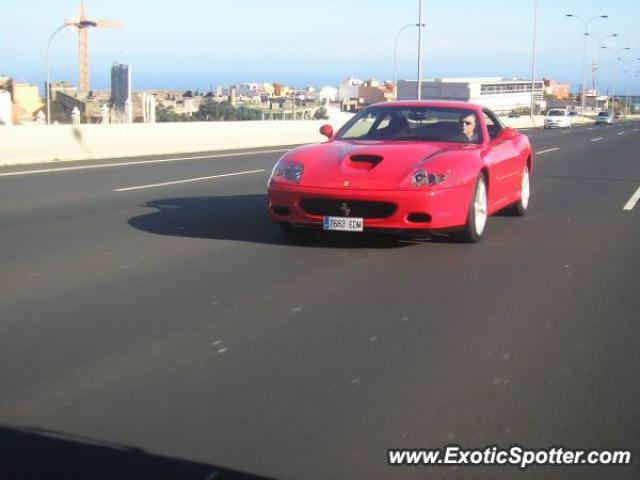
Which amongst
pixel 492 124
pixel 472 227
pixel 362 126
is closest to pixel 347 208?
pixel 472 227

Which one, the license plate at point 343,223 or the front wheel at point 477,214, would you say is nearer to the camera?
the license plate at point 343,223

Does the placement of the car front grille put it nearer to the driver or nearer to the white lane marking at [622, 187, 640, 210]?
the driver

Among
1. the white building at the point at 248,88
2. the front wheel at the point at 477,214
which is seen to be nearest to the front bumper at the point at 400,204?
the front wheel at the point at 477,214

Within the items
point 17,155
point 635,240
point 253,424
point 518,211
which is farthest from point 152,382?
point 17,155

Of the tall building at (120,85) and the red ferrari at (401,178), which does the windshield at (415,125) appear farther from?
the tall building at (120,85)

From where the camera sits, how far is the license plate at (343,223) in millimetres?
8227

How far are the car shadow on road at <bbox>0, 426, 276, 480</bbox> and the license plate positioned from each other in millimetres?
4621

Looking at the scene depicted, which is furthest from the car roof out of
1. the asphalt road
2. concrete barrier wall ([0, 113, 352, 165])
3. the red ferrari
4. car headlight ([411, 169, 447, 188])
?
concrete barrier wall ([0, 113, 352, 165])

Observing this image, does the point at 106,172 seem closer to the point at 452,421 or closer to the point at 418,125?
the point at 418,125

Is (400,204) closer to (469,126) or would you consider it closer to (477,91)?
(469,126)

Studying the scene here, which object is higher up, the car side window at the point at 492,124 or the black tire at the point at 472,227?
the car side window at the point at 492,124

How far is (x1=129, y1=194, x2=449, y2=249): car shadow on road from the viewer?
9.05 meters

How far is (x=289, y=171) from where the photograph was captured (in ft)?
28.1

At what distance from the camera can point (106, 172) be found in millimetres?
17203
